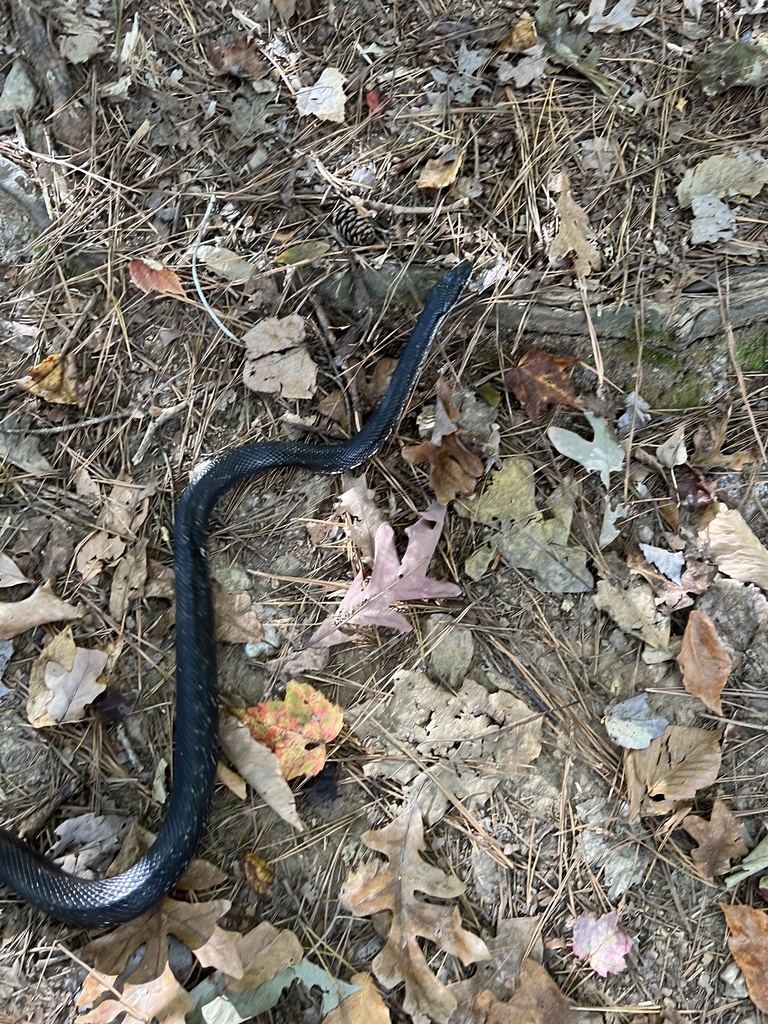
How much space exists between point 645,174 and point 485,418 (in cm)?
123

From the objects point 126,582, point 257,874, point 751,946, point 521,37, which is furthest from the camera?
point 521,37

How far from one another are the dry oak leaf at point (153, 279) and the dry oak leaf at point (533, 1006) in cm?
278

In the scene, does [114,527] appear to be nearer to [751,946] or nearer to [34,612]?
[34,612]

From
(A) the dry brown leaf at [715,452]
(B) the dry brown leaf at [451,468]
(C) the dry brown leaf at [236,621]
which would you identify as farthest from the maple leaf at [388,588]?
(A) the dry brown leaf at [715,452]

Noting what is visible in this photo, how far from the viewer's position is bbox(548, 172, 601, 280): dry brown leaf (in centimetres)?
255

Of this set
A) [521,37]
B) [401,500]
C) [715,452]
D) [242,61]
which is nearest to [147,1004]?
[401,500]

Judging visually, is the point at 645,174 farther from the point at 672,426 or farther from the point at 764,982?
the point at 764,982

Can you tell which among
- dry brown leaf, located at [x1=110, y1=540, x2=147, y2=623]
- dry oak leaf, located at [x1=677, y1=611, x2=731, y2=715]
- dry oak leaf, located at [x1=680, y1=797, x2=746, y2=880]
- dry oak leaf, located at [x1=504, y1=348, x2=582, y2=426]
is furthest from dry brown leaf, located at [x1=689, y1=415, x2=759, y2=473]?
dry brown leaf, located at [x1=110, y1=540, x2=147, y2=623]

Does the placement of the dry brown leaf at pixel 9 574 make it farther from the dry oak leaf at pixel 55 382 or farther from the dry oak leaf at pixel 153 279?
the dry oak leaf at pixel 153 279

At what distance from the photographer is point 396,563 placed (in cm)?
236

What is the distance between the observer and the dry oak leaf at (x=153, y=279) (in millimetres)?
2582

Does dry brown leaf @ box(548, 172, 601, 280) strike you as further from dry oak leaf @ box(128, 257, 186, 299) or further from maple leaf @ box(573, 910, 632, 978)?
maple leaf @ box(573, 910, 632, 978)

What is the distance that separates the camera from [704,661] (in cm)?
227

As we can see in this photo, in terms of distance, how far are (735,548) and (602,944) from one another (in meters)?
1.45
